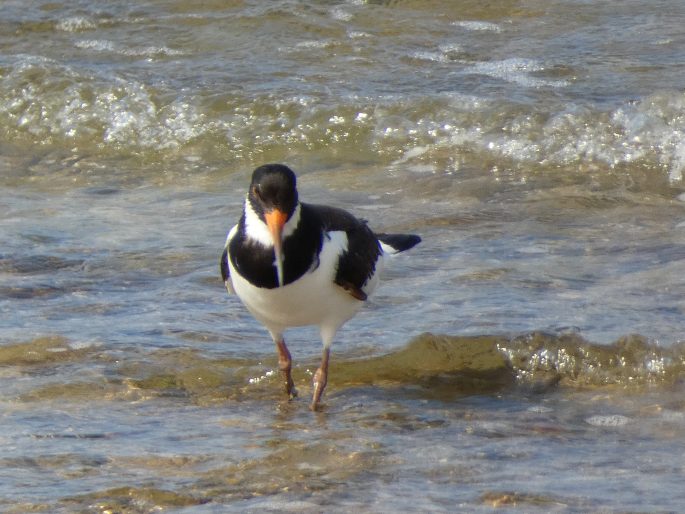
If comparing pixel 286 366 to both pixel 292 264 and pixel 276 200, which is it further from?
pixel 276 200

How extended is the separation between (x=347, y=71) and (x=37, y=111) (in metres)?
2.60

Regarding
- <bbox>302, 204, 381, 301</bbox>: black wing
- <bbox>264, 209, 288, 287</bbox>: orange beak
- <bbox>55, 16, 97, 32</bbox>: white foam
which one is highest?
<bbox>55, 16, 97, 32</bbox>: white foam

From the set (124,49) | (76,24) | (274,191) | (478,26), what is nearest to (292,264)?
(274,191)

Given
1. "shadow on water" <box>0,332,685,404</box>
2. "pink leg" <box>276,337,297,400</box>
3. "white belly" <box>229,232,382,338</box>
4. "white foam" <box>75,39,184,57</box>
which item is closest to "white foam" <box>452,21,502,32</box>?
"white foam" <box>75,39,184,57</box>

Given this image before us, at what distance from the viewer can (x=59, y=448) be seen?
15.4ft

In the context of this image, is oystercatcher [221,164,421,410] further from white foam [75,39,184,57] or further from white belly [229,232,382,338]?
white foam [75,39,184,57]

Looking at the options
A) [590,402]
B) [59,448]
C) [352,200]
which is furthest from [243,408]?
[352,200]

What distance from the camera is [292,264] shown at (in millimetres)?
5102

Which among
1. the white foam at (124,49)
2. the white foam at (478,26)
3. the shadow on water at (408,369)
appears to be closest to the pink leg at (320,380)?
the shadow on water at (408,369)

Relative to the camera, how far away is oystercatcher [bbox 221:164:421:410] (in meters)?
5.05

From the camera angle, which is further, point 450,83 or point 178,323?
point 450,83

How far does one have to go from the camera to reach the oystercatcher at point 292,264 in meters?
5.05

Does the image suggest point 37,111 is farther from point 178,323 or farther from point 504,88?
point 178,323

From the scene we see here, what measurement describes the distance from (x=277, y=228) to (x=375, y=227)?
9.26ft
